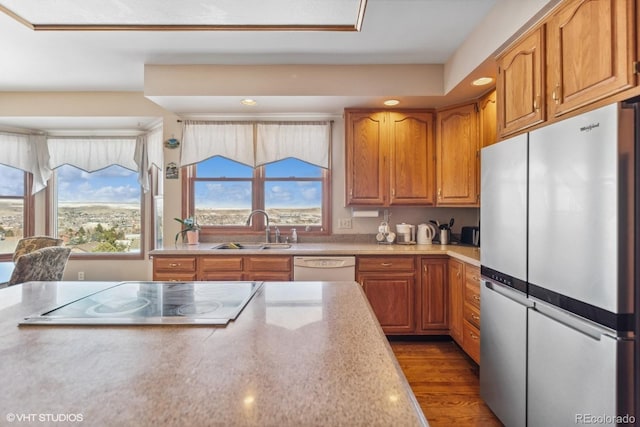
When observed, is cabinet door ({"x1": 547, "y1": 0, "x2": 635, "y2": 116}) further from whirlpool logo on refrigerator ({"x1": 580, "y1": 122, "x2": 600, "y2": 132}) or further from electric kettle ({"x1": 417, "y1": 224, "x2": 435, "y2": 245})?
electric kettle ({"x1": 417, "y1": 224, "x2": 435, "y2": 245})

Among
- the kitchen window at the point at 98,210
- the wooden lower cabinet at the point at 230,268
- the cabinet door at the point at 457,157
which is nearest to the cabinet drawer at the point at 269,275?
the wooden lower cabinet at the point at 230,268

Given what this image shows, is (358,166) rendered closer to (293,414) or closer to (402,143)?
(402,143)

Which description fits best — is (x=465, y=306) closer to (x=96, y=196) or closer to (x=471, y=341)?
(x=471, y=341)

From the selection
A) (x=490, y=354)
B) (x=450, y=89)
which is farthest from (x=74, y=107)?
(x=490, y=354)

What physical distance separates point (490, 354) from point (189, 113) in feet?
11.0

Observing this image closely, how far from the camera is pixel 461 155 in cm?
296

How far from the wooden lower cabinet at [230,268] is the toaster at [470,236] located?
176 cm

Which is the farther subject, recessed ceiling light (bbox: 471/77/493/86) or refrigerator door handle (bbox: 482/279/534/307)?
recessed ceiling light (bbox: 471/77/493/86)

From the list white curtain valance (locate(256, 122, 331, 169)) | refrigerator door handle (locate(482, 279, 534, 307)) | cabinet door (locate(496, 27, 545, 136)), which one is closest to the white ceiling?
white curtain valance (locate(256, 122, 331, 169))

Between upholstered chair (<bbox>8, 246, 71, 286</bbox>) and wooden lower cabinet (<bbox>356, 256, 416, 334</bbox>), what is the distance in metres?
2.40

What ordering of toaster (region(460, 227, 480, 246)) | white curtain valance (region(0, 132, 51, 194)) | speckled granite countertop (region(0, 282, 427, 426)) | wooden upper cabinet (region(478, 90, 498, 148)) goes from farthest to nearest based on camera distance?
1. white curtain valance (region(0, 132, 51, 194))
2. toaster (region(460, 227, 480, 246))
3. wooden upper cabinet (region(478, 90, 498, 148))
4. speckled granite countertop (region(0, 282, 427, 426))

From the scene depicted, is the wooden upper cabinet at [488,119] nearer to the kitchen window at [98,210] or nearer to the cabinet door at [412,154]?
the cabinet door at [412,154]

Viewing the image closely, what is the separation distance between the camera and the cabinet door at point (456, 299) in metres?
2.66

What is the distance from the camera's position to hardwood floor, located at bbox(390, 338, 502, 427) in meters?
1.94
